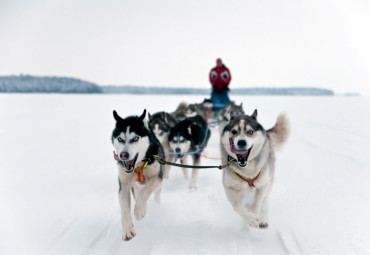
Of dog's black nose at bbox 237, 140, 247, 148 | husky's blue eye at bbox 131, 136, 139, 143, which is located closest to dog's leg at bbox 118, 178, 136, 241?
husky's blue eye at bbox 131, 136, 139, 143

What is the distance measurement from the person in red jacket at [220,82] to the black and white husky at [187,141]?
122 inches

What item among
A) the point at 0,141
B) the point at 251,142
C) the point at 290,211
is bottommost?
the point at 0,141

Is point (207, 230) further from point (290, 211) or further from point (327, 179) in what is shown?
point (327, 179)

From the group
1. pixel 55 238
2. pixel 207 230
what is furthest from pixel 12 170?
pixel 207 230

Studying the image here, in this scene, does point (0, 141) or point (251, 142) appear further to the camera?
point (0, 141)

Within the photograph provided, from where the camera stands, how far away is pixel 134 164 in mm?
2439

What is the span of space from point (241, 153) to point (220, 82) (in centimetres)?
560

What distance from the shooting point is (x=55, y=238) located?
266cm

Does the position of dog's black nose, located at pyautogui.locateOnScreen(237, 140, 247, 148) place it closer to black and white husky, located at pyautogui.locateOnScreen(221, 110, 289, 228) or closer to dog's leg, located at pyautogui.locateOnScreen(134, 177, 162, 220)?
black and white husky, located at pyautogui.locateOnScreen(221, 110, 289, 228)

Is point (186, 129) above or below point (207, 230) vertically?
above

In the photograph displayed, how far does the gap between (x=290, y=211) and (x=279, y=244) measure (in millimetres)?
710

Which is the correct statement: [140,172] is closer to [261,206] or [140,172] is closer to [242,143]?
[242,143]

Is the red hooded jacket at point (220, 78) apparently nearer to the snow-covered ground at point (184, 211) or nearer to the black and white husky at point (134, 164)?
the snow-covered ground at point (184, 211)

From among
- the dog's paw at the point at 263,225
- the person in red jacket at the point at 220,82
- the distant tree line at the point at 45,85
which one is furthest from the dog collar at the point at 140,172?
the distant tree line at the point at 45,85
